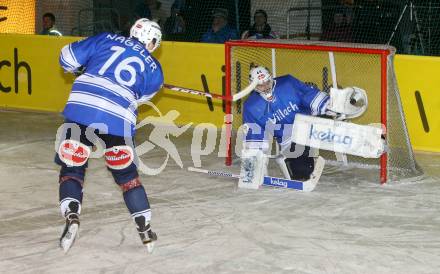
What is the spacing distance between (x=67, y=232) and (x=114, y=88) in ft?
2.59

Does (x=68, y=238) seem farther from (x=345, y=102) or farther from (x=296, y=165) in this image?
(x=345, y=102)

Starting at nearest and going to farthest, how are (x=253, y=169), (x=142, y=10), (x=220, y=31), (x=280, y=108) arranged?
(x=253, y=169), (x=280, y=108), (x=220, y=31), (x=142, y=10)

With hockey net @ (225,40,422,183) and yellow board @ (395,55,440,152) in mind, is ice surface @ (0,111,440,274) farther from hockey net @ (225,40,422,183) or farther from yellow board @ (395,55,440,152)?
yellow board @ (395,55,440,152)

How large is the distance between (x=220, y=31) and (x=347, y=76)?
2316 millimetres

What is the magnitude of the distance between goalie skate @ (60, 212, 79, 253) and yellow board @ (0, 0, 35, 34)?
281 inches

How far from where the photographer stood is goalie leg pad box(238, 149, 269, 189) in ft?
20.5

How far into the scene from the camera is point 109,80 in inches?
186

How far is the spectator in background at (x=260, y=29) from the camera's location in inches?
352

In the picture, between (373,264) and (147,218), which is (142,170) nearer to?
(147,218)

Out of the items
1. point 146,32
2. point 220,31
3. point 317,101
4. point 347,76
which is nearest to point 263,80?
point 317,101

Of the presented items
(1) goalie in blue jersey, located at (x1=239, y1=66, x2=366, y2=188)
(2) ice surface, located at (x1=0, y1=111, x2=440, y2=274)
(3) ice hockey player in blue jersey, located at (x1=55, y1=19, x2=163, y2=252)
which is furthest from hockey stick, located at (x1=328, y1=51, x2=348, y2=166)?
(3) ice hockey player in blue jersey, located at (x1=55, y1=19, x2=163, y2=252)

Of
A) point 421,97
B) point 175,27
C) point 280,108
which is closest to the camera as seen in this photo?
point 280,108

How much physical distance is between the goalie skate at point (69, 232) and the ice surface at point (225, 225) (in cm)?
6

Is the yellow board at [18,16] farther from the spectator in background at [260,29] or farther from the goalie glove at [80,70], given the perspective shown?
the goalie glove at [80,70]
